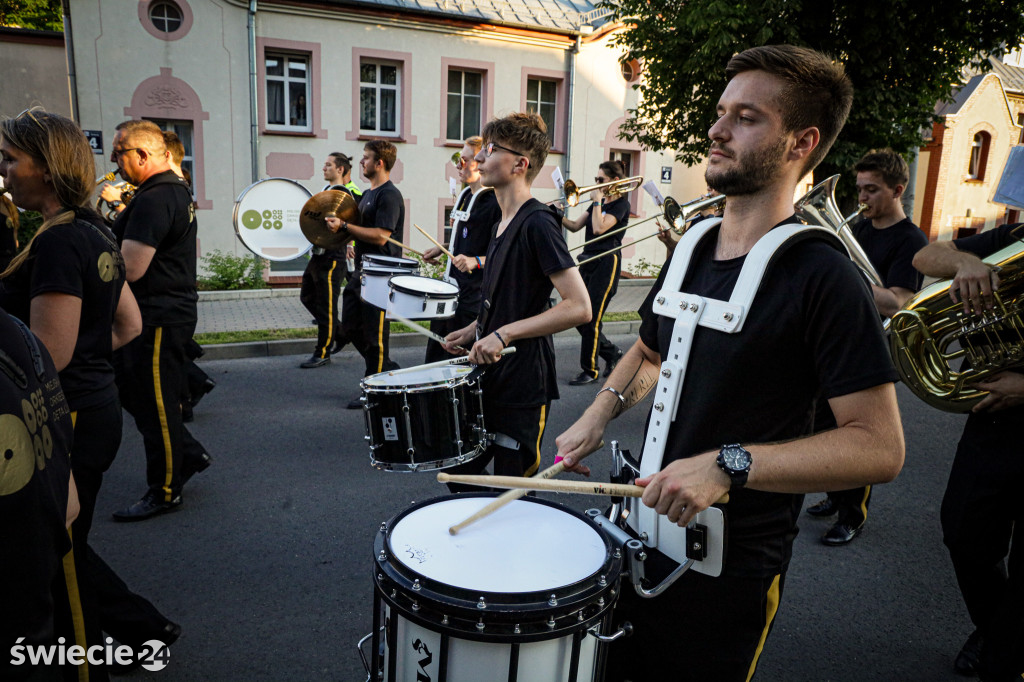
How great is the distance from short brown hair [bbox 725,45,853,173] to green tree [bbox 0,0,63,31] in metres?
23.9

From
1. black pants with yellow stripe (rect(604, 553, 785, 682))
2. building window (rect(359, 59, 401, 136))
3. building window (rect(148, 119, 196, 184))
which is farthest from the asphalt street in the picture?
building window (rect(359, 59, 401, 136))

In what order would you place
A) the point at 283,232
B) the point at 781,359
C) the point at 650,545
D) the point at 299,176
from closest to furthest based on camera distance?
the point at 781,359 → the point at 650,545 → the point at 283,232 → the point at 299,176

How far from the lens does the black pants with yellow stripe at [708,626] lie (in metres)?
1.75

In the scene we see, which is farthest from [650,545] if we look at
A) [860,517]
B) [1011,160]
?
[860,517]

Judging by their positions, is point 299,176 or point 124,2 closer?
point 124,2

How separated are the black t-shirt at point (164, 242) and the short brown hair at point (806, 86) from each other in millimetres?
3230

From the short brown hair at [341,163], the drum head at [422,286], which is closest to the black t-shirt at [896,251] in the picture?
the drum head at [422,286]

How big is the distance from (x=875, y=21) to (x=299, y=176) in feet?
34.0

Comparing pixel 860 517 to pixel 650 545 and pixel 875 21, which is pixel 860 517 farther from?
pixel 875 21

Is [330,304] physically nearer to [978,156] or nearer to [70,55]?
[70,55]

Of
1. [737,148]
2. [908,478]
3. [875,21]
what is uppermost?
[875,21]

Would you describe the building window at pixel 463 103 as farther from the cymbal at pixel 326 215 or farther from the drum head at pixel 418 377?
the drum head at pixel 418 377

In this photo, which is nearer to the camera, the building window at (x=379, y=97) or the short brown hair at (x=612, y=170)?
the short brown hair at (x=612, y=170)

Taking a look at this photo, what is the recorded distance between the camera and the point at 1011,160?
9.45ft
